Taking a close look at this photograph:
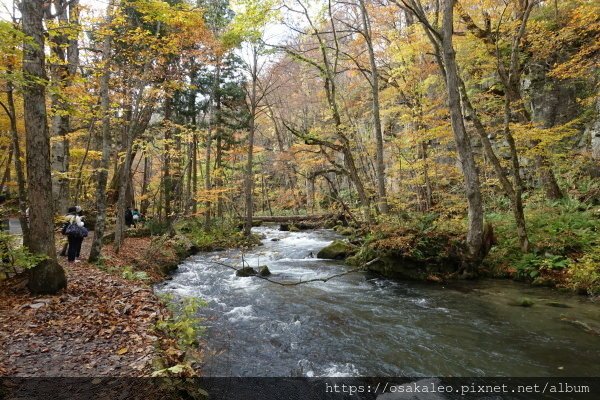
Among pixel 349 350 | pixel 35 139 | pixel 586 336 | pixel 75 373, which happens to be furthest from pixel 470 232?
pixel 35 139

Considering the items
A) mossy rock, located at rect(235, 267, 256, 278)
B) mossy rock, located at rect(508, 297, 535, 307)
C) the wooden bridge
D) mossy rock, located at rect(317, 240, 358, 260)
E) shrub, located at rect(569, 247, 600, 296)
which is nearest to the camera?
mossy rock, located at rect(508, 297, 535, 307)

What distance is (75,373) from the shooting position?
4.07m

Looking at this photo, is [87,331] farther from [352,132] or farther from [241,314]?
[352,132]

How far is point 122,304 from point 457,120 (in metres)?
9.94

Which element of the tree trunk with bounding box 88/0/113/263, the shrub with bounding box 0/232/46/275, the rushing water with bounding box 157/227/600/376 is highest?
the tree trunk with bounding box 88/0/113/263

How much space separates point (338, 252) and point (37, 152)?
1103cm

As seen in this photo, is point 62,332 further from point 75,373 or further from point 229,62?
point 229,62

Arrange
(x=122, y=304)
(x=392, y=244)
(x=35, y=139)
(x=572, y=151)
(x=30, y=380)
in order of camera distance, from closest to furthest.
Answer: (x=30, y=380) → (x=35, y=139) → (x=122, y=304) → (x=392, y=244) → (x=572, y=151)

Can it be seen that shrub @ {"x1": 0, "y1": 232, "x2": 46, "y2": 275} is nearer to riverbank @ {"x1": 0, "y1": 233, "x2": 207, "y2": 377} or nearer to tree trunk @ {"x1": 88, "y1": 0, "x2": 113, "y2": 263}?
riverbank @ {"x1": 0, "y1": 233, "x2": 207, "y2": 377}

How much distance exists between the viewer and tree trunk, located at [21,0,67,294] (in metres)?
5.96

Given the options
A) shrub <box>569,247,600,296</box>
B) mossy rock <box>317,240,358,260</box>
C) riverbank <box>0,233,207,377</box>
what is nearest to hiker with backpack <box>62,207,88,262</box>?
riverbank <box>0,233,207,377</box>

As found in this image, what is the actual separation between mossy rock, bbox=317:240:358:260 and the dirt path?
842cm

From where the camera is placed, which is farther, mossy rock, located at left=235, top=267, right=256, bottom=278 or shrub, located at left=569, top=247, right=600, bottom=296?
mossy rock, located at left=235, top=267, right=256, bottom=278

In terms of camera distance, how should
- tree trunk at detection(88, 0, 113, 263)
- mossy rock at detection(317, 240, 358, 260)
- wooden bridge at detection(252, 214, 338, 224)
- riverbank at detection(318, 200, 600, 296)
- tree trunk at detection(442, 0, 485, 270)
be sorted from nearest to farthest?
riverbank at detection(318, 200, 600, 296) → tree trunk at detection(88, 0, 113, 263) → tree trunk at detection(442, 0, 485, 270) → mossy rock at detection(317, 240, 358, 260) → wooden bridge at detection(252, 214, 338, 224)
